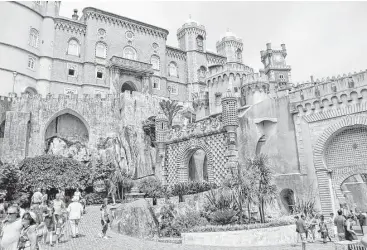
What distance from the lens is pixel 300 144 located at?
66.6 feet

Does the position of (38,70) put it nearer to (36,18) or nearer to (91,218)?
(36,18)

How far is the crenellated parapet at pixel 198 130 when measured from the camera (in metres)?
21.7

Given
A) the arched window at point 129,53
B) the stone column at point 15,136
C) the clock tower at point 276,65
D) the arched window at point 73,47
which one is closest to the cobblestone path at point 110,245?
the stone column at point 15,136

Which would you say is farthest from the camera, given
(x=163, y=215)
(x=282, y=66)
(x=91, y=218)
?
(x=282, y=66)

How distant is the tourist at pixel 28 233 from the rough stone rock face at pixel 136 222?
7894 millimetres

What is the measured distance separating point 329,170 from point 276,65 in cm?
4235

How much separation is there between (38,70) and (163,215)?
96.7 ft

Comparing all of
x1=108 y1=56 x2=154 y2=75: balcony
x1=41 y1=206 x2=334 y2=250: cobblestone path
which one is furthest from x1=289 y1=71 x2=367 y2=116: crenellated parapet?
x1=108 y1=56 x2=154 y2=75: balcony

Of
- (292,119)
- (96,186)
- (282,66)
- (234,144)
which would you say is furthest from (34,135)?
(282,66)

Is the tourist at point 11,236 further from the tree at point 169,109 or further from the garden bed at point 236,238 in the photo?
the tree at point 169,109

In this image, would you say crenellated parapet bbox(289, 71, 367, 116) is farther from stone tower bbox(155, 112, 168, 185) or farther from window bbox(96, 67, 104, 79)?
window bbox(96, 67, 104, 79)

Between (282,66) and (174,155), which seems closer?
(174,155)

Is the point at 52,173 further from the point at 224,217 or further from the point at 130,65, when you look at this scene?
the point at 130,65

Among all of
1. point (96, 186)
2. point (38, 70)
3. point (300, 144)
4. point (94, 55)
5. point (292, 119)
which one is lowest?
point (96, 186)
